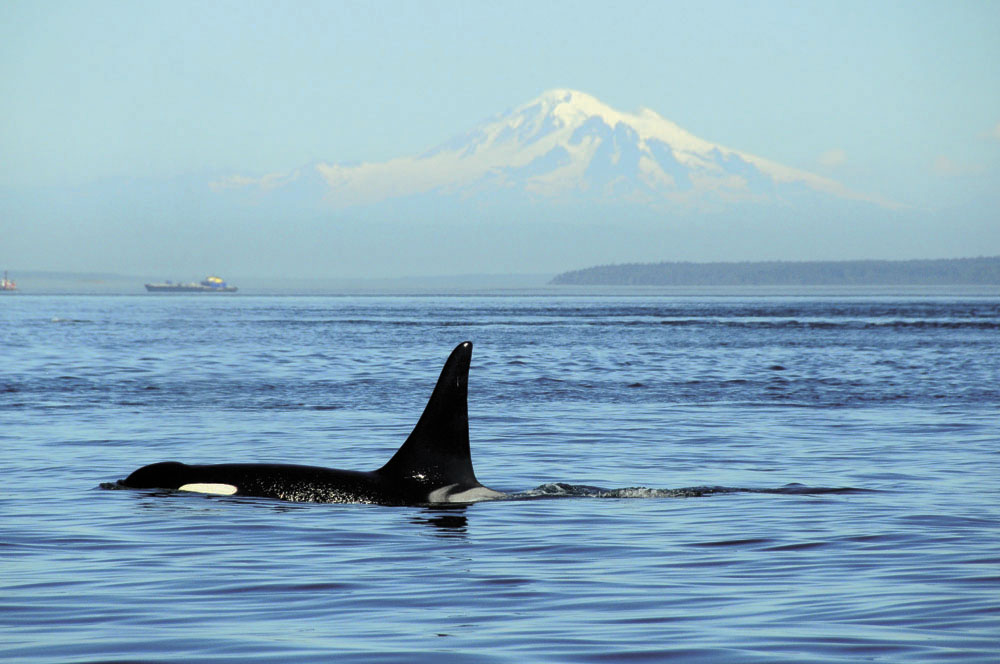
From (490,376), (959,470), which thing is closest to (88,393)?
(490,376)

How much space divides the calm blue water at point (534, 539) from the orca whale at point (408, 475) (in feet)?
0.97

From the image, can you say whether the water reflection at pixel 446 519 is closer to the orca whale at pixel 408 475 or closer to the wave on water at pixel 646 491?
the orca whale at pixel 408 475

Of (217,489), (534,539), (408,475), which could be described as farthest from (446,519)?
(217,489)

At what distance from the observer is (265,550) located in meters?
10.3

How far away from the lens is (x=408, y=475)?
41.8ft

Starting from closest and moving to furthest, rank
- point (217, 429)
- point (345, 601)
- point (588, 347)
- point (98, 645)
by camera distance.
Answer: point (98, 645) < point (345, 601) < point (217, 429) < point (588, 347)

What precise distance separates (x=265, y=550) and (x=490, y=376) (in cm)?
2559

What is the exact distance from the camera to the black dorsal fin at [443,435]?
488 inches

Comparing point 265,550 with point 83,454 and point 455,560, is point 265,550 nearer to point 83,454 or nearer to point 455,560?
point 455,560

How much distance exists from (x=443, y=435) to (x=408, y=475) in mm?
590

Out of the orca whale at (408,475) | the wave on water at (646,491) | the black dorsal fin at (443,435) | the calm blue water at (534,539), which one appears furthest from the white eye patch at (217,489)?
the wave on water at (646,491)

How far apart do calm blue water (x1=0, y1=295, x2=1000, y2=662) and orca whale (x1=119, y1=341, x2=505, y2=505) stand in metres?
0.30

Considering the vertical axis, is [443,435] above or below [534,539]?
above

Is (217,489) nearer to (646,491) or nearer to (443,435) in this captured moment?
(443,435)
